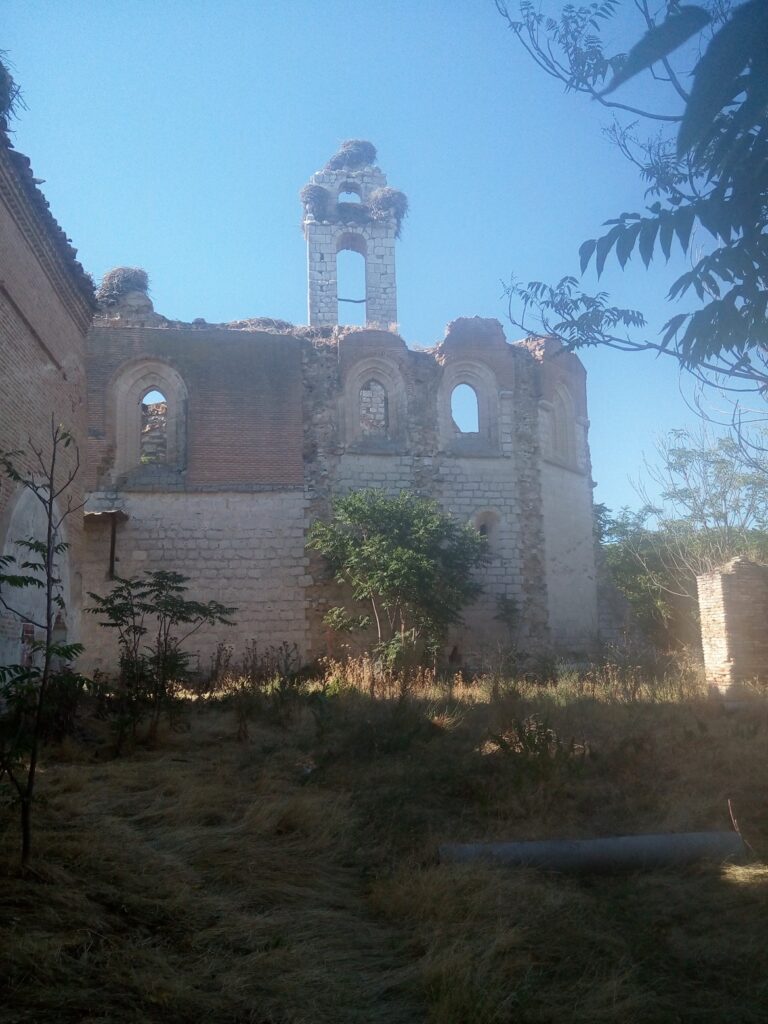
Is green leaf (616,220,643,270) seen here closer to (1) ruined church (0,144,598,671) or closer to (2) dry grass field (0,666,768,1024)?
(2) dry grass field (0,666,768,1024)

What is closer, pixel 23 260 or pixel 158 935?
pixel 158 935

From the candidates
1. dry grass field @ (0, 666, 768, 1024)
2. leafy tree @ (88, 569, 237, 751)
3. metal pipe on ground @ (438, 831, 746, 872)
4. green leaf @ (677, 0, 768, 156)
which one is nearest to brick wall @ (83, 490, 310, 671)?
leafy tree @ (88, 569, 237, 751)

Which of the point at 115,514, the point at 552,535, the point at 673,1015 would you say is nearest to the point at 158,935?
the point at 673,1015

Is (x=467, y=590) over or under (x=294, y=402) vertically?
under

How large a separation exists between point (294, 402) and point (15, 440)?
443 inches

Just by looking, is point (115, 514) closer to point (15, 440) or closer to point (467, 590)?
point (467, 590)

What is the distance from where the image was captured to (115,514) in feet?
64.4

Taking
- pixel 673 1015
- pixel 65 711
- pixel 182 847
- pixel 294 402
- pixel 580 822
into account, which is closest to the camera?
pixel 673 1015

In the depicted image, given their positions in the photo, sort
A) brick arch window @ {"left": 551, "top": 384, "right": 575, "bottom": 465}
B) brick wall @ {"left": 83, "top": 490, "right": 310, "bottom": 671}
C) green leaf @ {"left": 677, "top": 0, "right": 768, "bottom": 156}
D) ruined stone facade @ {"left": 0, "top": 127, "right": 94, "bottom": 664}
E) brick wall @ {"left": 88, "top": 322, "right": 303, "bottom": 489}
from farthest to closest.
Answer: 1. brick arch window @ {"left": 551, "top": 384, "right": 575, "bottom": 465}
2. brick wall @ {"left": 88, "top": 322, "right": 303, "bottom": 489}
3. brick wall @ {"left": 83, "top": 490, "right": 310, "bottom": 671}
4. ruined stone facade @ {"left": 0, "top": 127, "right": 94, "bottom": 664}
5. green leaf @ {"left": 677, "top": 0, "right": 768, "bottom": 156}

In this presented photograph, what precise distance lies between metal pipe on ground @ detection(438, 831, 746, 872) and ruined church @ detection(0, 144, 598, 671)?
1191 centimetres

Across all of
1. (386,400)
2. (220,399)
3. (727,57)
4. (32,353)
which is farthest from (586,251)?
(386,400)

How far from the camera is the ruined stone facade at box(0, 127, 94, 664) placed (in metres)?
9.60

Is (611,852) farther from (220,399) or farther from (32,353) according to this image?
(220,399)

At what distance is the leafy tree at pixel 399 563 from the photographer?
59.4 ft
